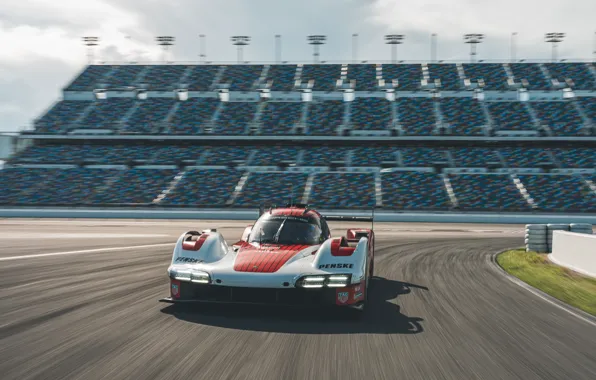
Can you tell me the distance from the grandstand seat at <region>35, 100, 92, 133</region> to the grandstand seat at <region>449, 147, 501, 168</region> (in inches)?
1345

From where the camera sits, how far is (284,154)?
43.8 meters

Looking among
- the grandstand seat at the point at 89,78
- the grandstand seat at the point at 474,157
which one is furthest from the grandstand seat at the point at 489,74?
the grandstand seat at the point at 89,78

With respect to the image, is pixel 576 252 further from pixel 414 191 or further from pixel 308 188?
pixel 308 188

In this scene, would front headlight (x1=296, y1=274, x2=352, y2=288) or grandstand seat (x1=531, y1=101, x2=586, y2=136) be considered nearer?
front headlight (x1=296, y1=274, x2=352, y2=288)

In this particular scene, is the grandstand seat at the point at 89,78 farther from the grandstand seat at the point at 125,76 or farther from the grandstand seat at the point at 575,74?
the grandstand seat at the point at 575,74

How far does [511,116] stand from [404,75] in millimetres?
11634

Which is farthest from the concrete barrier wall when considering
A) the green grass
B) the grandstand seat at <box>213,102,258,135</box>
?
the grandstand seat at <box>213,102,258,135</box>

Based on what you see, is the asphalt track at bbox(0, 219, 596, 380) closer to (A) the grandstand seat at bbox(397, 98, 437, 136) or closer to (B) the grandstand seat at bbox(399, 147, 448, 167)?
(B) the grandstand seat at bbox(399, 147, 448, 167)

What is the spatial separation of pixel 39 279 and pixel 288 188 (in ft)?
101

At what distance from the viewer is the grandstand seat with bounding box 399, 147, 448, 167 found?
41469 mm

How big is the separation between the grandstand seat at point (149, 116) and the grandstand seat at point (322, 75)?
13.8 meters

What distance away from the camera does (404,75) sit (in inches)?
2052

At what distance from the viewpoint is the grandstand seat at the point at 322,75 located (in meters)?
50.8

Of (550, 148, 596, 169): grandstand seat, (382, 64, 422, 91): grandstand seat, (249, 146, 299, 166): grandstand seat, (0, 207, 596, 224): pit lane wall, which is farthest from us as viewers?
(382, 64, 422, 91): grandstand seat
